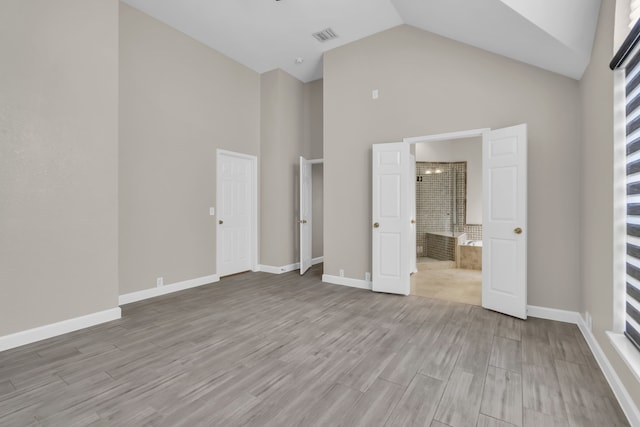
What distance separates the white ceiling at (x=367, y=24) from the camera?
8.41ft

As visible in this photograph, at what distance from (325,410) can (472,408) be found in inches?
34.6

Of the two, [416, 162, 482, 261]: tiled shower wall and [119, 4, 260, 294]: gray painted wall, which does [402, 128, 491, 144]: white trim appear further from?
[416, 162, 482, 261]: tiled shower wall

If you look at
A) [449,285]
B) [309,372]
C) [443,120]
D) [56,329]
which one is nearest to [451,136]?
[443,120]

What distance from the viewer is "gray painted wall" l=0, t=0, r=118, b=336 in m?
2.57

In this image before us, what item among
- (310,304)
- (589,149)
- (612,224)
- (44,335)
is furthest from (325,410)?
(589,149)

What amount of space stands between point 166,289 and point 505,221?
14.4ft

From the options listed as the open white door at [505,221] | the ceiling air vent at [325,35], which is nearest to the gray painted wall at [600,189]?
the open white door at [505,221]

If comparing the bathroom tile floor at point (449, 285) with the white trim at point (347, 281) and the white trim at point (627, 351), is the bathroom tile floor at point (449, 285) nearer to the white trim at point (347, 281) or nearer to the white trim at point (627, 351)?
the white trim at point (347, 281)

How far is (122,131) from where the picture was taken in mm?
3719

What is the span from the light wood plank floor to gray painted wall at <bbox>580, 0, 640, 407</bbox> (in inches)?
12.9

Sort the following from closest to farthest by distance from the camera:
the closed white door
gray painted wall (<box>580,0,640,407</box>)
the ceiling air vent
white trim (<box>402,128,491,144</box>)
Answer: gray painted wall (<box>580,0,640,407</box>), white trim (<box>402,128,491,144</box>), the ceiling air vent, the closed white door

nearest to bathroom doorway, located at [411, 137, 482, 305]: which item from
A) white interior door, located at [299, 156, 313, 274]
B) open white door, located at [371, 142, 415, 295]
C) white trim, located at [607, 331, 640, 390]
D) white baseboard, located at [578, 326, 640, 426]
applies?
white interior door, located at [299, 156, 313, 274]

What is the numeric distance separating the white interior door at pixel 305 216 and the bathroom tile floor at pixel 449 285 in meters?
1.94

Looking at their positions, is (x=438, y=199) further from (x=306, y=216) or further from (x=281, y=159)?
(x=281, y=159)
